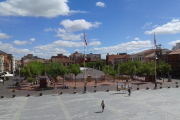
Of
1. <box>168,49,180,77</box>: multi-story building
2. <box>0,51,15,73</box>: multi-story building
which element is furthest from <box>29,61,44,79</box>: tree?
<box>168,49,180,77</box>: multi-story building

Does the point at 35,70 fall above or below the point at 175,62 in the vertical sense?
below

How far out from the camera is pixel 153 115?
16.1 meters

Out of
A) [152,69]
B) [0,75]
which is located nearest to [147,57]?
[152,69]

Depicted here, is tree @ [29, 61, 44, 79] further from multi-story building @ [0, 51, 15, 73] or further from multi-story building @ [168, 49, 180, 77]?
multi-story building @ [168, 49, 180, 77]

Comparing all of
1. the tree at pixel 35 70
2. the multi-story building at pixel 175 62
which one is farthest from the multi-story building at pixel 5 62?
the multi-story building at pixel 175 62

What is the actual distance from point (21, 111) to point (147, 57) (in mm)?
66302

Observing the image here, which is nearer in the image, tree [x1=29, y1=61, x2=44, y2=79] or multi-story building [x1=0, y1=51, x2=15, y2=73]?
tree [x1=29, y1=61, x2=44, y2=79]

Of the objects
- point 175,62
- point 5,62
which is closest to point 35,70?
point 5,62

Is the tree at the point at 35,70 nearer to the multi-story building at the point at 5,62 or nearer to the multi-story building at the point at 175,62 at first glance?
the multi-story building at the point at 5,62

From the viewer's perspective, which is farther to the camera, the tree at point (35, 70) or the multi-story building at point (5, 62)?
the multi-story building at point (5, 62)

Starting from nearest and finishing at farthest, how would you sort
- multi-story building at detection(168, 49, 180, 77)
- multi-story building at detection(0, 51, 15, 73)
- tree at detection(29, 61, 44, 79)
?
tree at detection(29, 61, 44, 79)
multi-story building at detection(168, 49, 180, 77)
multi-story building at detection(0, 51, 15, 73)

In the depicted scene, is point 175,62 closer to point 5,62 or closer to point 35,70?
point 35,70

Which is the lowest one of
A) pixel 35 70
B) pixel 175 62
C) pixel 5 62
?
pixel 35 70

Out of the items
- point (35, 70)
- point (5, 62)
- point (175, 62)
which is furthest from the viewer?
point (5, 62)
